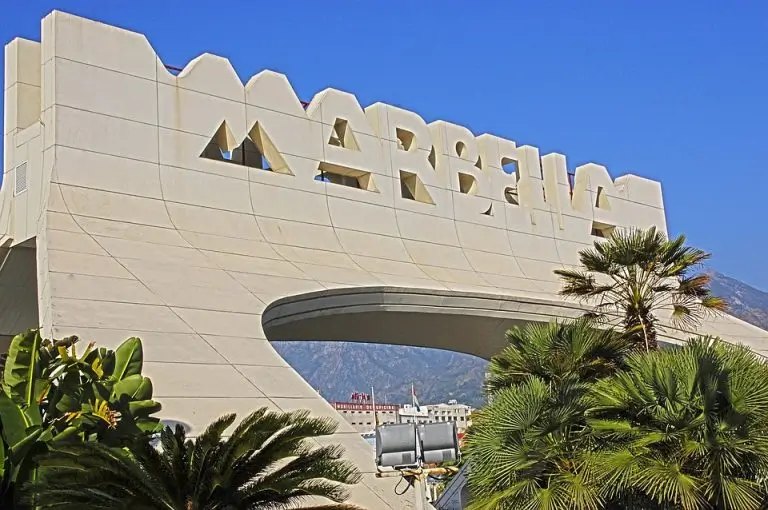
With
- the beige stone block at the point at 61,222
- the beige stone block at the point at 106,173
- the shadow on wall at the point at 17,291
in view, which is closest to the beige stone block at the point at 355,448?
the beige stone block at the point at 61,222

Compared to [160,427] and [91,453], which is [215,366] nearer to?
[160,427]

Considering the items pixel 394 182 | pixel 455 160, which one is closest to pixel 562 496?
pixel 394 182

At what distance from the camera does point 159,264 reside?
19.4 metres

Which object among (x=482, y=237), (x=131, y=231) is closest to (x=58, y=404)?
(x=131, y=231)

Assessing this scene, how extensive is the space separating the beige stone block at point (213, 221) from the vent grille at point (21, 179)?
3.07 m

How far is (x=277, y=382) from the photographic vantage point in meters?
18.3

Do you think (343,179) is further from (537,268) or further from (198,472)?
(198,472)

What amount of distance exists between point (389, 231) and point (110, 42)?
28.0 ft

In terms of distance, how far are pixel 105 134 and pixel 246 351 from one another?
5.88 metres

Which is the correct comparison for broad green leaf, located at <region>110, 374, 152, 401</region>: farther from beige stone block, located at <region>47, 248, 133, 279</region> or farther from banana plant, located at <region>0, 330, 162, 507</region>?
beige stone block, located at <region>47, 248, 133, 279</region>

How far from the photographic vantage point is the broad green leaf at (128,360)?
14.0 m

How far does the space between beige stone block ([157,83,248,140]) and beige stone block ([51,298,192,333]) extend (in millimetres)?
5515

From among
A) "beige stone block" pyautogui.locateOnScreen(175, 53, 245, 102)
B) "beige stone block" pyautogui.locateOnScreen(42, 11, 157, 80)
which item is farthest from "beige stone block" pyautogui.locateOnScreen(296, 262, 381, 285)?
"beige stone block" pyautogui.locateOnScreen(42, 11, 157, 80)

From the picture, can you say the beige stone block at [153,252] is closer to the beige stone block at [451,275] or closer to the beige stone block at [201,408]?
the beige stone block at [201,408]
